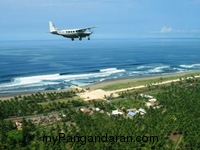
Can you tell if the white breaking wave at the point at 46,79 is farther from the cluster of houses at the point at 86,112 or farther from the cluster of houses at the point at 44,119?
the cluster of houses at the point at 86,112

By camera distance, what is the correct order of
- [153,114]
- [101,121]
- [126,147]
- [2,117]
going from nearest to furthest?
[126,147], [101,121], [153,114], [2,117]

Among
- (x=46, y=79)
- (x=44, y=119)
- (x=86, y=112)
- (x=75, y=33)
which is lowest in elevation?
(x=44, y=119)

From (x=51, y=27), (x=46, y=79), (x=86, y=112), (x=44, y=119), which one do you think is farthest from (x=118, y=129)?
(x=46, y=79)

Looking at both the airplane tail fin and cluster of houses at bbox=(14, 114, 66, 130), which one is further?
cluster of houses at bbox=(14, 114, 66, 130)

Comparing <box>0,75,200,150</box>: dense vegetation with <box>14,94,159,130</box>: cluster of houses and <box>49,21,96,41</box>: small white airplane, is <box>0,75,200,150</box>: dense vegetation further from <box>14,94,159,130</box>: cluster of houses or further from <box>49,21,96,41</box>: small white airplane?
<box>49,21,96,41</box>: small white airplane

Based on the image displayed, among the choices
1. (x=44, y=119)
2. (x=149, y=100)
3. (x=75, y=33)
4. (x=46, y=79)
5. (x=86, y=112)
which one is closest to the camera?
(x=75, y=33)

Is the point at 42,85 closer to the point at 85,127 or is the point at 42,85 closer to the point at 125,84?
the point at 125,84

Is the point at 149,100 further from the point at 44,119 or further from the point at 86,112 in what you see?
the point at 44,119

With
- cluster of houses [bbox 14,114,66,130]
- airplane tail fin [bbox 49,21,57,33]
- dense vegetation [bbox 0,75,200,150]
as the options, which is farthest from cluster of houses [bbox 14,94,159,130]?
airplane tail fin [bbox 49,21,57,33]

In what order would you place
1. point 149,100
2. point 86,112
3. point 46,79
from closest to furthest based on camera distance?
point 86,112
point 149,100
point 46,79

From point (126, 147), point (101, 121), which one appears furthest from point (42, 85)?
point (126, 147)

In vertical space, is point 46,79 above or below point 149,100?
above
